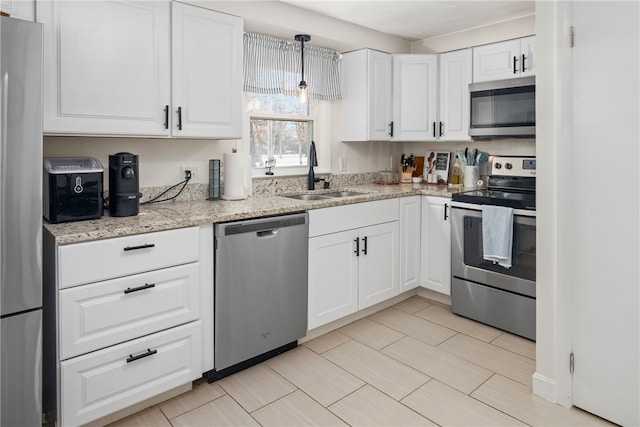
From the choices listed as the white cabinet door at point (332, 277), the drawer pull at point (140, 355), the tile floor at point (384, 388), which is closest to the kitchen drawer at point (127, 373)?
the drawer pull at point (140, 355)

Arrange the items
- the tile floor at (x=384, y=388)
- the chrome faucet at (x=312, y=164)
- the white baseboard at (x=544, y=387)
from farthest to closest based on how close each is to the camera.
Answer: the chrome faucet at (x=312, y=164)
the white baseboard at (x=544, y=387)
the tile floor at (x=384, y=388)

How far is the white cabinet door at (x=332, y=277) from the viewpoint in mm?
→ 2848

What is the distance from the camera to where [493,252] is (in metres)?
3.03

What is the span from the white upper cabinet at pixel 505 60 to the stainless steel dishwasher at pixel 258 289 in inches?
75.7

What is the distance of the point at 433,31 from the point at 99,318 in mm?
3344

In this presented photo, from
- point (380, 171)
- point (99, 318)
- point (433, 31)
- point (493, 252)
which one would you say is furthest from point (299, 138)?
point (99, 318)

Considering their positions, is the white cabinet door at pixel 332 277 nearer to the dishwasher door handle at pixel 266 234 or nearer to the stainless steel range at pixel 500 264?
the dishwasher door handle at pixel 266 234

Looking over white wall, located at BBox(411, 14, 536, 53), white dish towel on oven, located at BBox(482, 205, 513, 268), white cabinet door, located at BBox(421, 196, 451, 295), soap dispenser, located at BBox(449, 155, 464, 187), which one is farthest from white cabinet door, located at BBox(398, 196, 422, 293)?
white wall, located at BBox(411, 14, 536, 53)

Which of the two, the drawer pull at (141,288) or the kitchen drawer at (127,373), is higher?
the drawer pull at (141,288)

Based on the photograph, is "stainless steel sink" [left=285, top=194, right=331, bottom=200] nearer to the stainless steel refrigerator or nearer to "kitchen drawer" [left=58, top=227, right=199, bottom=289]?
"kitchen drawer" [left=58, top=227, right=199, bottom=289]

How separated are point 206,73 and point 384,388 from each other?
1.99 meters

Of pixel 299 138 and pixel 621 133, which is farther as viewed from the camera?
pixel 299 138

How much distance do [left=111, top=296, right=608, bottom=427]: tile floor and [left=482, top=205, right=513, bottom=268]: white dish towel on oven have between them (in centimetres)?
53

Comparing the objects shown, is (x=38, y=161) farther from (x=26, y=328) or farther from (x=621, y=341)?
(x=621, y=341)
